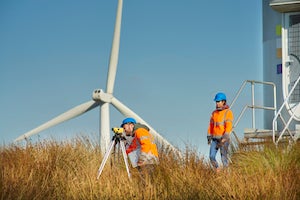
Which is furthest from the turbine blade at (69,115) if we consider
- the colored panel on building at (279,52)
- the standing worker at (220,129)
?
the standing worker at (220,129)

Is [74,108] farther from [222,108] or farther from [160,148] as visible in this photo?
[222,108]

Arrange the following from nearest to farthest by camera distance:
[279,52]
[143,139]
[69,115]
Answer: [143,139]
[279,52]
[69,115]

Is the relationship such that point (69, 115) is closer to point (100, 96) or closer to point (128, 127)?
point (100, 96)

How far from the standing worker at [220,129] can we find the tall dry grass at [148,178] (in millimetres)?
421

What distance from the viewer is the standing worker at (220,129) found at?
53.2 feet

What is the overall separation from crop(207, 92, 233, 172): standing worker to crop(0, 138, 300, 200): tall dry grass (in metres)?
0.42

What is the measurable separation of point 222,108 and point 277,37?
206 inches

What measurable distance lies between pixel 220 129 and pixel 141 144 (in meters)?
2.30

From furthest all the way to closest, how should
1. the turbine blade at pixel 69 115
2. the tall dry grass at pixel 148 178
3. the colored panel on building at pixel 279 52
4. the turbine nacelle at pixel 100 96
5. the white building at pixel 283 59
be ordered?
the turbine blade at pixel 69 115, the turbine nacelle at pixel 100 96, the colored panel on building at pixel 279 52, the white building at pixel 283 59, the tall dry grass at pixel 148 178

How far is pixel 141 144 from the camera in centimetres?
1469

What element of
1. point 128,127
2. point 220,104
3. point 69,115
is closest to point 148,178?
point 128,127

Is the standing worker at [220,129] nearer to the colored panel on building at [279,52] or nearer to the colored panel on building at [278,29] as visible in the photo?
the colored panel on building at [279,52]

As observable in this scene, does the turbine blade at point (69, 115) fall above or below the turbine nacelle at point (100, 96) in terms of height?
below

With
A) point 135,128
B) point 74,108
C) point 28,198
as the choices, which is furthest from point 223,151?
point 74,108
